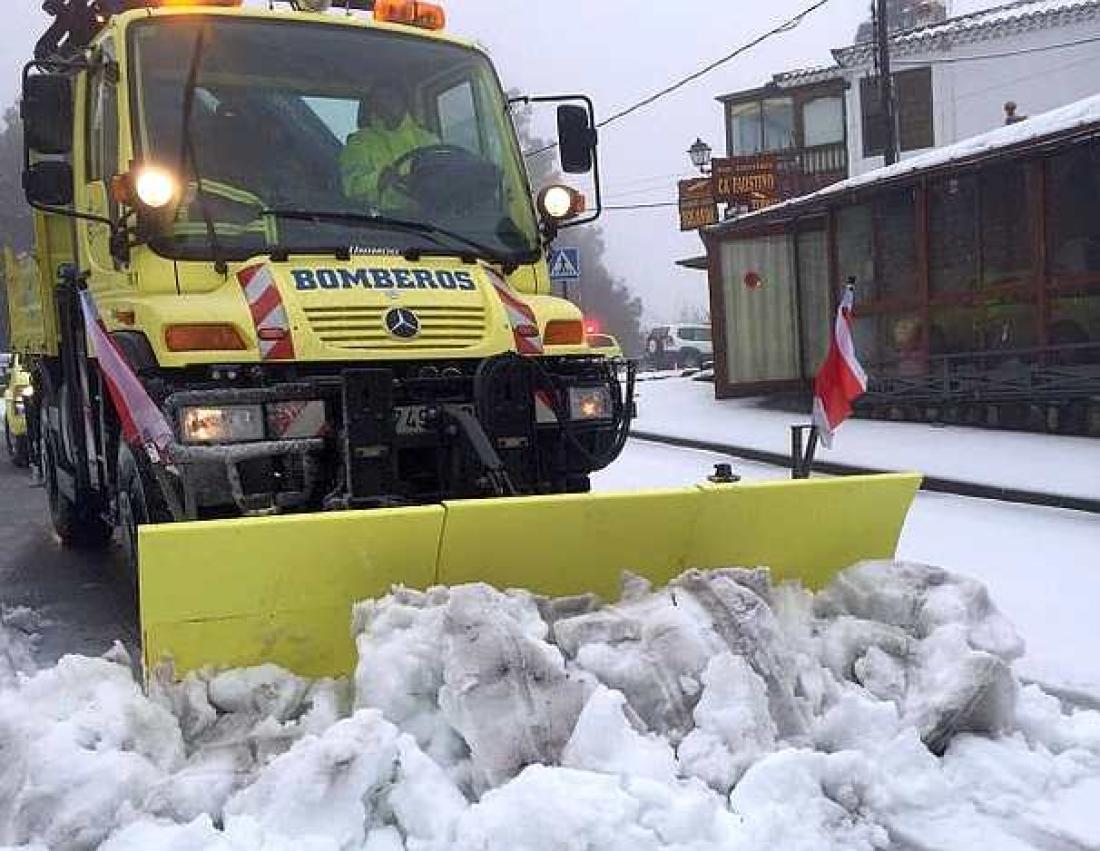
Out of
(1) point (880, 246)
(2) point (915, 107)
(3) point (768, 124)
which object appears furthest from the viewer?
(3) point (768, 124)

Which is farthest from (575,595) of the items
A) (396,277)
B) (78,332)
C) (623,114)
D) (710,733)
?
(623,114)

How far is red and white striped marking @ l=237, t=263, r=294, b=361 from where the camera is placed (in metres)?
4.54

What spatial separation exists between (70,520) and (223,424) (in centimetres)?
438

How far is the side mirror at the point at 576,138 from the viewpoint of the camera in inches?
241

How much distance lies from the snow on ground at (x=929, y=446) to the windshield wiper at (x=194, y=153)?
660 cm

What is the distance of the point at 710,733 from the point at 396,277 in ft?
8.10

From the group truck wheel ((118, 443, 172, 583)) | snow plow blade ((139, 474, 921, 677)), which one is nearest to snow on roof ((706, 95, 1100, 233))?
snow plow blade ((139, 474, 921, 677))

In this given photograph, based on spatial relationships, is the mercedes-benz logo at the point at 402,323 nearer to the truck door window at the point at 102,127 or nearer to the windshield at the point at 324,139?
the windshield at the point at 324,139

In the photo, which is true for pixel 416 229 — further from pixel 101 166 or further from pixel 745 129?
pixel 745 129

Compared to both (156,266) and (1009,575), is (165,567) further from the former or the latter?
(1009,575)

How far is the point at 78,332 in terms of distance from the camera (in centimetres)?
605

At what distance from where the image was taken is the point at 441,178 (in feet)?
18.2

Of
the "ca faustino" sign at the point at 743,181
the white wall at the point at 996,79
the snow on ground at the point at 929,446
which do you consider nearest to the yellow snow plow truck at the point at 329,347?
the snow on ground at the point at 929,446

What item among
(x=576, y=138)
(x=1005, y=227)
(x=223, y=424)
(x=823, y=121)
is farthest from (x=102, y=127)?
(x=823, y=121)
